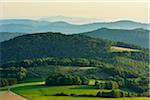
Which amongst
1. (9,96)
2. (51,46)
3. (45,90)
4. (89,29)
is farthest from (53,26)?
(9,96)

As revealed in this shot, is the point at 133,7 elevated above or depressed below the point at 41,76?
above

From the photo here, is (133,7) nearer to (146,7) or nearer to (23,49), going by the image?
(146,7)

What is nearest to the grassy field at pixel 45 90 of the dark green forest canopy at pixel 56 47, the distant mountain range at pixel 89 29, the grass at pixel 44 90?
the grass at pixel 44 90

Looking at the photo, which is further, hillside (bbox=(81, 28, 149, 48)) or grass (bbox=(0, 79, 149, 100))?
hillside (bbox=(81, 28, 149, 48))

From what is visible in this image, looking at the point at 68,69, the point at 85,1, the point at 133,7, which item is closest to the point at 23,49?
the point at 68,69

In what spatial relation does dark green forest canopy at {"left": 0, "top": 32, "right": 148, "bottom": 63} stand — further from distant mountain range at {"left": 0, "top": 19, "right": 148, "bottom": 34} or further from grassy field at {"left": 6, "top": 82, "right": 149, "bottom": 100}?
grassy field at {"left": 6, "top": 82, "right": 149, "bottom": 100}

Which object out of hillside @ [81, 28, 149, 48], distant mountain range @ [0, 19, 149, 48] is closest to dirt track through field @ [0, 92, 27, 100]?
distant mountain range @ [0, 19, 149, 48]

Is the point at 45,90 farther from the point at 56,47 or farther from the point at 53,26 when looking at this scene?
the point at 53,26
